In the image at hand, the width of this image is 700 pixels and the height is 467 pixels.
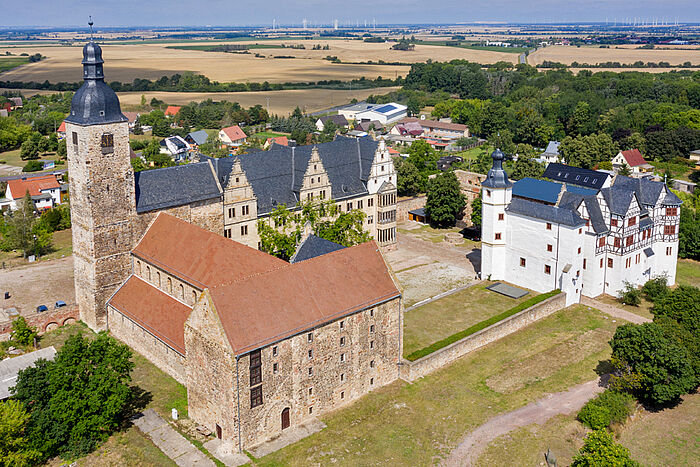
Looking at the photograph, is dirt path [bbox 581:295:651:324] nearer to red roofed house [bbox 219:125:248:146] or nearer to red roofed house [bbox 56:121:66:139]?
red roofed house [bbox 219:125:248:146]

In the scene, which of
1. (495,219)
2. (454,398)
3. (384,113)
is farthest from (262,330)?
(384,113)

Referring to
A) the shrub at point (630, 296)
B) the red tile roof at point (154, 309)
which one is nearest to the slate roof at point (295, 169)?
the red tile roof at point (154, 309)

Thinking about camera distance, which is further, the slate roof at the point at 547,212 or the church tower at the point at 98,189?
the slate roof at the point at 547,212

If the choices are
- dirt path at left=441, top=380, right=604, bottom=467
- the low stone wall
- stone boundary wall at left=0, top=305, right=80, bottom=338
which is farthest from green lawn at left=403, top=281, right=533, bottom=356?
stone boundary wall at left=0, top=305, right=80, bottom=338

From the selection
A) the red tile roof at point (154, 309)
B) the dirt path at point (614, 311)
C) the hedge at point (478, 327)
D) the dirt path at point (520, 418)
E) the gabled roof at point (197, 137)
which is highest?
the gabled roof at point (197, 137)

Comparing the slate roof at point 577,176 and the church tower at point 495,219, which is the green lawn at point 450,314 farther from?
the slate roof at point 577,176
